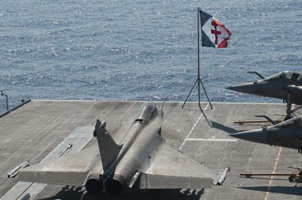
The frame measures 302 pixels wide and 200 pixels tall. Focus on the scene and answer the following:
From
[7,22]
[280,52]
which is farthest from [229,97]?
[7,22]

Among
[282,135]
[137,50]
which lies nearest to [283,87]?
[282,135]

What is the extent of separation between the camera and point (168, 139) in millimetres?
46500

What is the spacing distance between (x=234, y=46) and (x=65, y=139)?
226 ft

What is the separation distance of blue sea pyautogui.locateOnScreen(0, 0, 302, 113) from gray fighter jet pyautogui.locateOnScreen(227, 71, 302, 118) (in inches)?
1300

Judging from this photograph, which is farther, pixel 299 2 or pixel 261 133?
pixel 299 2

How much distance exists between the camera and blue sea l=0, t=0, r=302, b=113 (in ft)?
311

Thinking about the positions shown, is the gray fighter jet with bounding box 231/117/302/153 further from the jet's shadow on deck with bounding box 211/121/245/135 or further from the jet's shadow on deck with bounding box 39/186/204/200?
the jet's shadow on deck with bounding box 211/121/245/135

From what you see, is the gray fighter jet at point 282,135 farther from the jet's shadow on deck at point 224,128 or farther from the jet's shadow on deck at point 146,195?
the jet's shadow on deck at point 224,128

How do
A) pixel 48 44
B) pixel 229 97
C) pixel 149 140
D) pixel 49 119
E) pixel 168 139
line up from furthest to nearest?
pixel 48 44
pixel 229 97
pixel 49 119
pixel 168 139
pixel 149 140

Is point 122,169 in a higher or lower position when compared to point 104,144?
lower

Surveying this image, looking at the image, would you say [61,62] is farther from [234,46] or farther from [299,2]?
[299,2]

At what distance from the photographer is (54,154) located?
46.3 m

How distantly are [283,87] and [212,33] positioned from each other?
715 cm

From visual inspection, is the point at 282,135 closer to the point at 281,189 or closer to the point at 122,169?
the point at 281,189
